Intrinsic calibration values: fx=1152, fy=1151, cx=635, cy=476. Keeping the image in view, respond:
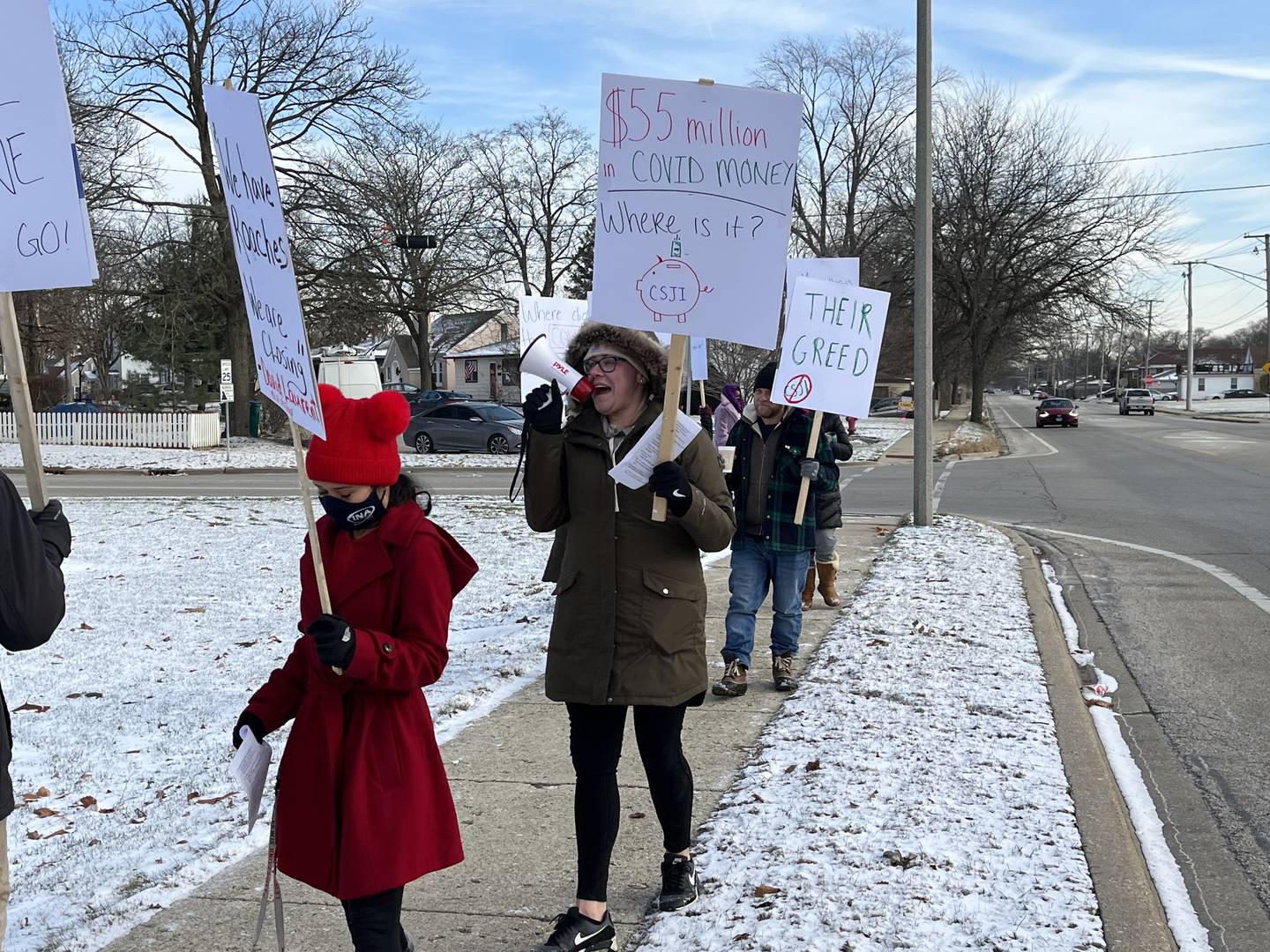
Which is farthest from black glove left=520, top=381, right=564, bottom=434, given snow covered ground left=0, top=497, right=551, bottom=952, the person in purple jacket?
the person in purple jacket

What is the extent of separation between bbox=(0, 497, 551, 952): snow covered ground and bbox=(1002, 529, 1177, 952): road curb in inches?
113

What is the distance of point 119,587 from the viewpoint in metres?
9.86

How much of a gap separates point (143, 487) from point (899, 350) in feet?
174

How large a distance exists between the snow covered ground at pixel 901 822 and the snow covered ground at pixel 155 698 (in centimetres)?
174

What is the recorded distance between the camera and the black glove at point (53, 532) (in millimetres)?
2393

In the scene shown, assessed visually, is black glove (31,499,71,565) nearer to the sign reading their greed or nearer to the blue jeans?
the blue jeans

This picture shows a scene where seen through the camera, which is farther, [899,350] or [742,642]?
[899,350]

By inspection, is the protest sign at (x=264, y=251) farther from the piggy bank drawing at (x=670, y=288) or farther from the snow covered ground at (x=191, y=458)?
the snow covered ground at (x=191, y=458)

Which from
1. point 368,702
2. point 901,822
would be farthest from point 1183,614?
point 368,702

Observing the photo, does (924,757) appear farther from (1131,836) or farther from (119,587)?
(119,587)

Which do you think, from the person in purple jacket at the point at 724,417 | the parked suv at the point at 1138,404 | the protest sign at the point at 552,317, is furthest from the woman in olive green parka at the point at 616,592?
the parked suv at the point at 1138,404

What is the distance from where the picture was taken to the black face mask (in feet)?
9.04

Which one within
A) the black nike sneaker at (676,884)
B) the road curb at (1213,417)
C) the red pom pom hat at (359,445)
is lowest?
the road curb at (1213,417)

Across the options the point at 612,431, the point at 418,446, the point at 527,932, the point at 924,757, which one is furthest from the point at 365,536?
the point at 418,446
